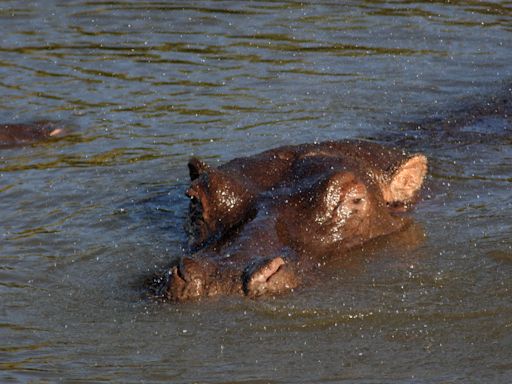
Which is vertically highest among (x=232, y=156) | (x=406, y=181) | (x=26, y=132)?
(x=26, y=132)

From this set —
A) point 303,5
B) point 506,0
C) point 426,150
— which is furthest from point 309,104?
point 506,0

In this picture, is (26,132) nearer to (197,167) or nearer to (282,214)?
(197,167)

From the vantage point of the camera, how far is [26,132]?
39.2 ft

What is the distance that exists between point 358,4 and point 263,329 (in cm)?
986

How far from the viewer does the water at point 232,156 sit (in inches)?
275

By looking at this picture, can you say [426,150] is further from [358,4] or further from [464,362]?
[358,4]

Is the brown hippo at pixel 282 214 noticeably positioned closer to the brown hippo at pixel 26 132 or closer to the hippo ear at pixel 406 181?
the hippo ear at pixel 406 181

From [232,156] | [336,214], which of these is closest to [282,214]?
[336,214]

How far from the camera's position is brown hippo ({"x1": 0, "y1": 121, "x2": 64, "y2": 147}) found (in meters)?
11.7

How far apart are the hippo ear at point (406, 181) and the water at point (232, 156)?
17 centimetres

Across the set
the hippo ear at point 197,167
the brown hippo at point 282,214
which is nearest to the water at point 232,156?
the brown hippo at point 282,214

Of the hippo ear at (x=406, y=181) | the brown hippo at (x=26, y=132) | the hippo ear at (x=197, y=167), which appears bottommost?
the hippo ear at (x=406, y=181)

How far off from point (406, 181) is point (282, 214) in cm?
167

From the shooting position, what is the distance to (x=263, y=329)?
720 cm
